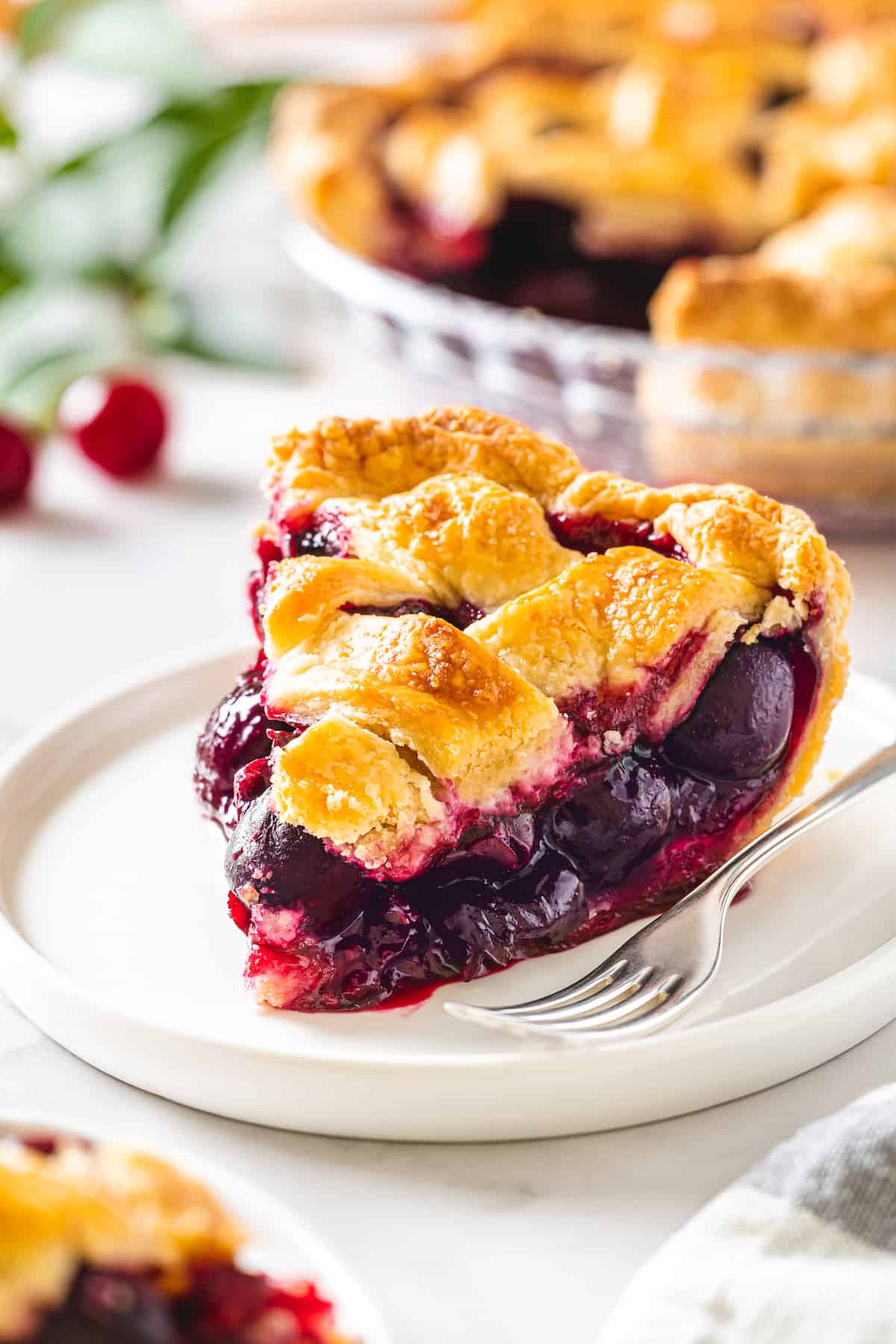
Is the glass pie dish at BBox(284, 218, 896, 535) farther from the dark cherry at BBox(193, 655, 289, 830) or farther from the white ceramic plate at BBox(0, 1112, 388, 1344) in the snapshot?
the white ceramic plate at BBox(0, 1112, 388, 1344)

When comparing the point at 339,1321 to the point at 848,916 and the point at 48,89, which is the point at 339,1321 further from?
the point at 48,89

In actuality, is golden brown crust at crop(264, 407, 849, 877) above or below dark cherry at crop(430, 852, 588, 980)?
above

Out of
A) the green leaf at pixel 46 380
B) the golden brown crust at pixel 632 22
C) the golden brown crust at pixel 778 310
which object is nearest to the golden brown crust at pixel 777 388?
the golden brown crust at pixel 778 310

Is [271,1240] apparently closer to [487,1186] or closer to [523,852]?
[487,1186]

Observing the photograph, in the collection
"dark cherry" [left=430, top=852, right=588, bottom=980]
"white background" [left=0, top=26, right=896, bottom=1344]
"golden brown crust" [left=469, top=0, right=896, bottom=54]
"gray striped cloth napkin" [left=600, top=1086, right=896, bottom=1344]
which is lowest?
"white background" [left=0, top=26, right=896, bottom=1344]

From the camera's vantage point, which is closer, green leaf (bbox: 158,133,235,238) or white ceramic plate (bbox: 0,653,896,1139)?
white ceramic plate (bbox: 0,653,896,1139)

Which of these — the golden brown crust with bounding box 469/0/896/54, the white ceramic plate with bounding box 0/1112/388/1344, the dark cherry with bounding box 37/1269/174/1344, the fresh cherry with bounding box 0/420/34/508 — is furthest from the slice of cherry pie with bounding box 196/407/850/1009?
the golden brown crust with bounding box 469/0/896/54

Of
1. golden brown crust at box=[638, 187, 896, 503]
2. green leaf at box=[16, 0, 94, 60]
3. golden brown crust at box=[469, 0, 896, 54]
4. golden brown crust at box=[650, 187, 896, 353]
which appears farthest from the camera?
golden brown crust at box=[469, 0, 896, 54]

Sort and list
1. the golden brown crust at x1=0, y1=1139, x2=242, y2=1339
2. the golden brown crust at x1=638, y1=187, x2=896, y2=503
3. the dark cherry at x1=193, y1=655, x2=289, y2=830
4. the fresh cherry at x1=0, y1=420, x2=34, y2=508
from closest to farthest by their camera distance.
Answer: the golden brown crust at x1=0, y1=1139, x2=242, y2=1339, the dark cherry at x1=193, y1=655, x2=289, y2=830, the golden brown crust at x1=638, y1=187, x2=896, y2=503, the fresh cherry at x1=0, y1=420, x2=34, y2=508
